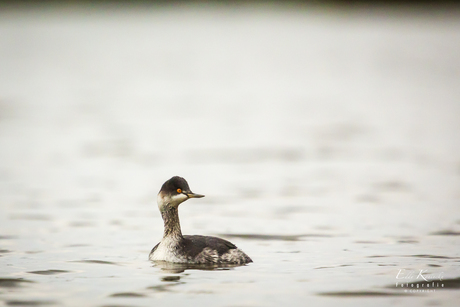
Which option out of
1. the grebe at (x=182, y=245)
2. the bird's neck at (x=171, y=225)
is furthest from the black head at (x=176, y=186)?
the bird's neck at (x=171, y=225)

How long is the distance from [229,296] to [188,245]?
211 centimetres

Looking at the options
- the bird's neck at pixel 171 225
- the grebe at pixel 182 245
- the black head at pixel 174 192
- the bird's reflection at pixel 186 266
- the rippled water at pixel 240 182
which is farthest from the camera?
the bird's neck at pixel 171 225

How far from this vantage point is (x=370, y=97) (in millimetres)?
42031

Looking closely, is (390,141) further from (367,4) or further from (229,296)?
(367,4)

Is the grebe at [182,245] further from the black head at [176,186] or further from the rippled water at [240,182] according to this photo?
the rippled water at [240,182]

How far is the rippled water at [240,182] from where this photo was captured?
34.2 ft

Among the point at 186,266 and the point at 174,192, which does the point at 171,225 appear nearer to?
the point at 174,192

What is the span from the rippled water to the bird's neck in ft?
1.74

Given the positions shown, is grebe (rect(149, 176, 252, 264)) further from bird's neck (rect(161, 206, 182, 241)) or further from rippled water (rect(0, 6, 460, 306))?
rippled water (rect(0, 6, 460, 306))

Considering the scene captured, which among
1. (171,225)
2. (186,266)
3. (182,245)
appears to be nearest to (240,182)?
(171,225)

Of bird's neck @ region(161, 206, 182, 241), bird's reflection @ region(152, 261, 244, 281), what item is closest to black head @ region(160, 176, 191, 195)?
bird's neck @ region(161, 206, 182, 241)

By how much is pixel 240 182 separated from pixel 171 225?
8.07 m

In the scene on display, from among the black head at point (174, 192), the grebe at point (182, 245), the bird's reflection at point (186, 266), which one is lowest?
the bird's reflection at point (186, 266)

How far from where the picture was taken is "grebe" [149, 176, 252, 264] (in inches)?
454
